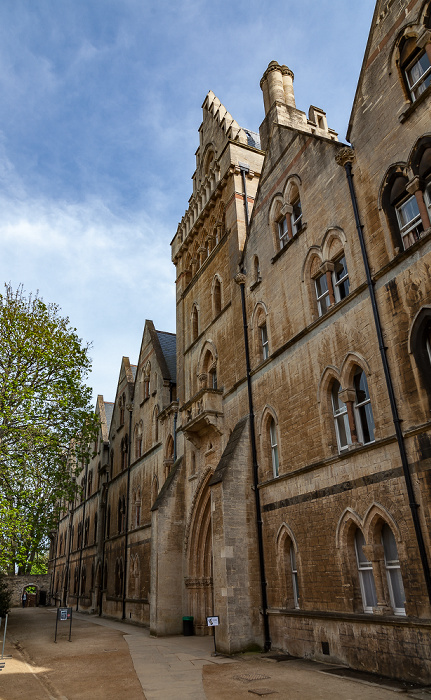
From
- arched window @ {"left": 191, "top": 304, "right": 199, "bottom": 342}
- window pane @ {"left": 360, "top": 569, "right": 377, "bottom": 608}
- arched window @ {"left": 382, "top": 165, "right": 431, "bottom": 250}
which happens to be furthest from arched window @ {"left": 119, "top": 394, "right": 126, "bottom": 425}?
arched window @ {"left": 382, "top": 165, "right": 431, "bottom": 250}

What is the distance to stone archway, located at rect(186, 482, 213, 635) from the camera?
1944cm

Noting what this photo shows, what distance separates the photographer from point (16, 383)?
61.9 ft

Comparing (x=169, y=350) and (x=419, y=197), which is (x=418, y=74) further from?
(x=169, y=350)

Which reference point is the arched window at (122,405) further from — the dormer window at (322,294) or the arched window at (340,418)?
the arched window at (340,418)

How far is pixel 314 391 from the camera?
44.8ft

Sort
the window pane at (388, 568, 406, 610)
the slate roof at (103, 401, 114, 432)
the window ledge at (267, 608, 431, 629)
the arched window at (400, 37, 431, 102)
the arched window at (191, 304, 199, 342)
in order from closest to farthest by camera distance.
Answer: the window ledge at (267, 608, 431, 629) < the window pane at (388, 568, 406, 610) < the arched window at (400, 37, 431, 102) < the arched window at (191, 304, 199, 342) < the slate roof at (103, 401, 114, 432)

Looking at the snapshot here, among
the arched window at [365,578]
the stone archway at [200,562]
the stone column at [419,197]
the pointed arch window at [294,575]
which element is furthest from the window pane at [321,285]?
the stone archway at [200,562]

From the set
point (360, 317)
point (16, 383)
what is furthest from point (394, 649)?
point (16, 383)

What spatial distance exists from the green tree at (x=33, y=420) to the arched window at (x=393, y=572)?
38.8ft

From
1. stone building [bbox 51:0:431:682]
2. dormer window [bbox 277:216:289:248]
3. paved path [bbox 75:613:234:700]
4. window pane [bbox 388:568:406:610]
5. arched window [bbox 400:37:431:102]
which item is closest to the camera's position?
paved path [bbox 75:613:234:700]

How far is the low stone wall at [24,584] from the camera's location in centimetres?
4903

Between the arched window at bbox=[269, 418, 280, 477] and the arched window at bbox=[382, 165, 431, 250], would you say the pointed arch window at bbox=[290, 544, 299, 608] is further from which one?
the arched window at bbox=[382, 165, 431, 250]

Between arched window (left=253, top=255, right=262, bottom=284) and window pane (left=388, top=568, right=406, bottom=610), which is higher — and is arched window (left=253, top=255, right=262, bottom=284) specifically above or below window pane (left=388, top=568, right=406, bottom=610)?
above

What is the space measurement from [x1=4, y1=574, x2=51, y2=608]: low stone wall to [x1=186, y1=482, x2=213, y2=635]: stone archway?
35567 millimetres
